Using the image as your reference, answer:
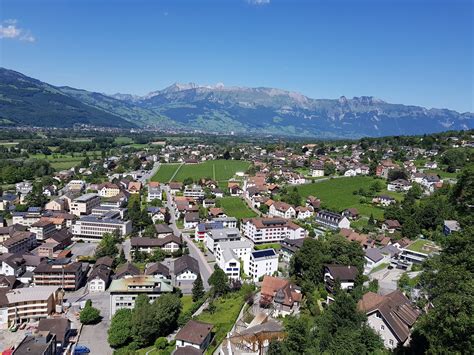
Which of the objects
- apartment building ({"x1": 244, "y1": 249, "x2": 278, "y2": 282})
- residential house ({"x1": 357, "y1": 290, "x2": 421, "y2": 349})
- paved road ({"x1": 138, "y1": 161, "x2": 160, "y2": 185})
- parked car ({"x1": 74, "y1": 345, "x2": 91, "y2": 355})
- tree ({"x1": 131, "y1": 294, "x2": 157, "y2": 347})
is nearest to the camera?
residential house ({"x1": 357, "y1": 290, "x2": 421, "y2": 349})

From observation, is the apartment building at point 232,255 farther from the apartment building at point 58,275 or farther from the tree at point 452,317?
the tree at point 452,317

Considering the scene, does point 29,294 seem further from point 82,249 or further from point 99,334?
point 82,249

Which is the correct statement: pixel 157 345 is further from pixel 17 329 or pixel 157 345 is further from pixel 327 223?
pixel 327 223

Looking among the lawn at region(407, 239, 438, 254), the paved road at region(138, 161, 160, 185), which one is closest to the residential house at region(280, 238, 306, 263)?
the lawn at region(407, 239, 438, 254)

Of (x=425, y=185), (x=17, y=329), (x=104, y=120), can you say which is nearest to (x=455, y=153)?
(x=425, y=185)

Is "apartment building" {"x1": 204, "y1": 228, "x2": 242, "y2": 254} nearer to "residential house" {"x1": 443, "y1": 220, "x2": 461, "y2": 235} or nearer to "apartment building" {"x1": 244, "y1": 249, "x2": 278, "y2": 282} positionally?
"apartment building" {"x1": 244, "y1": 249, "x2": 278, "y2": 282}

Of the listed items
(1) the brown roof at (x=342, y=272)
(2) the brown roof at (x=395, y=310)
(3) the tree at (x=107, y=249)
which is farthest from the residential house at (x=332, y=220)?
(3) the tree at (x=107, y=249)
